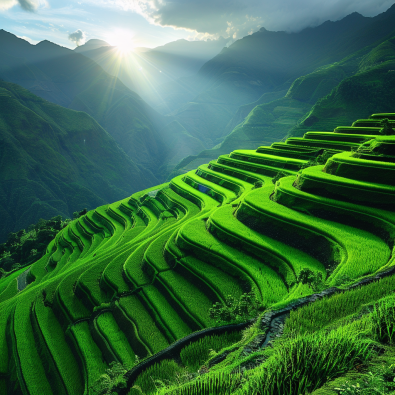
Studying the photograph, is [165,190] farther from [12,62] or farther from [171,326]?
[12,62]

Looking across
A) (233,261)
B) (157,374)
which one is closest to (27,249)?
(233,261)

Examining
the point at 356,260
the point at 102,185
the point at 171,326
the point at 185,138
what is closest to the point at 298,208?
the point at 356,260

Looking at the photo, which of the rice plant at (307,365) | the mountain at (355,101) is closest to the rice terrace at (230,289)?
the rice plant at (307,365)

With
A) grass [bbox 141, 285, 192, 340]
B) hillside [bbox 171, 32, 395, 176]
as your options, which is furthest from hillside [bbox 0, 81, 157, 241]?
grass [bbox 141, 285, 192, 340]

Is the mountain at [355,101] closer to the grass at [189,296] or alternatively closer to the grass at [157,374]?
the grass at [189,296]

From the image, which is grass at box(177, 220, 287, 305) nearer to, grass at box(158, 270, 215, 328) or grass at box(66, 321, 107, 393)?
grass at box(158, 270, 215, 328)

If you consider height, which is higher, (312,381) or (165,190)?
(165,190)

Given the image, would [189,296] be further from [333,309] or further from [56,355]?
[333,309]
